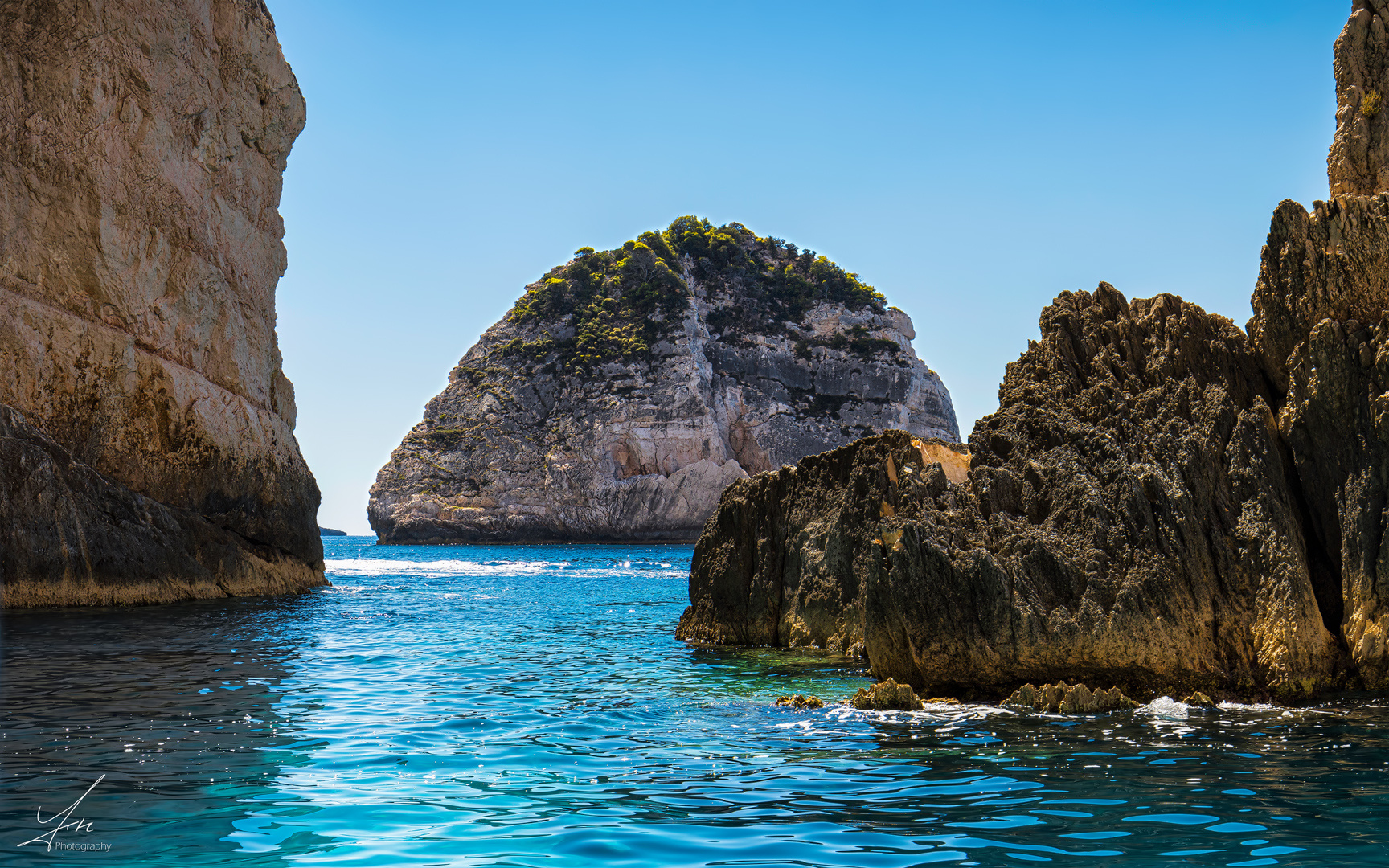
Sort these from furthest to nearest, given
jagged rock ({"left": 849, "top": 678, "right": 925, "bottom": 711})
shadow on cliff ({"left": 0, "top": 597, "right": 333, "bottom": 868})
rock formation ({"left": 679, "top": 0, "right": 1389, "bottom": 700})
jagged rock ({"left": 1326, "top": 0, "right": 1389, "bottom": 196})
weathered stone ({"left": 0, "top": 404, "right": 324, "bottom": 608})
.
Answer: weathered stone ({"left": 0, "top": 404, "right": 324, "bottom": 608}) < jagged rock ({"left": 1326, "top": 0, "right": 1389, "bottom": 196}) < jagged rock ({"left": 849, "top": 678, "right": 925, "bottom": 711}) < rock formation ({"left": 679, "top": 0, "right": 1389, "bottom": 700}) < shadow on cliff ({"left": 0, "top": 597, "right": 333, "bottom": 868})

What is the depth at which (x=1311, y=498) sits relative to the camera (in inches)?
389

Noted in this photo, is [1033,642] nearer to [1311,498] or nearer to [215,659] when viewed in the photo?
[1311,498]

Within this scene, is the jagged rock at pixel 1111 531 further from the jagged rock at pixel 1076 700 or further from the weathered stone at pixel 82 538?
the weathered stone at pixel 82 538

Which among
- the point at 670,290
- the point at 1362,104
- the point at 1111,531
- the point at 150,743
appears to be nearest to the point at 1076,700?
the point at 1111,531

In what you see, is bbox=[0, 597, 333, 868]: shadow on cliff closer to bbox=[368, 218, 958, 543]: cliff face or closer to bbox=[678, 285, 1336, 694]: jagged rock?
bbox=[678, 285, 1336, 694]: jagged rock

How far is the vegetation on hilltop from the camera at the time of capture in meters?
111

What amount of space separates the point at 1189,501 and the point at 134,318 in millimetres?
25184

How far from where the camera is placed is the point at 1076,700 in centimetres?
945

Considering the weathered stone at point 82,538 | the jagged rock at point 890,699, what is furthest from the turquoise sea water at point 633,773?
the weathered stone at point 82,538

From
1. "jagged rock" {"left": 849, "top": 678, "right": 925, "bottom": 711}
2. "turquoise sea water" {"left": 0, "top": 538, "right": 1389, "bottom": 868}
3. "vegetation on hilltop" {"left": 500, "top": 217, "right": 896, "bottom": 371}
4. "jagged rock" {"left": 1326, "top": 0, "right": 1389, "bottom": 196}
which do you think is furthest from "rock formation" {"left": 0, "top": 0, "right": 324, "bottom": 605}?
"vegetation on hilltop" {"left": 500, "top": 217, "right": 896, "bottom": 371}

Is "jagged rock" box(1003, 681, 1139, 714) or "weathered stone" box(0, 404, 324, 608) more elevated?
"weathered stone" box(0, 404, 324, 608)

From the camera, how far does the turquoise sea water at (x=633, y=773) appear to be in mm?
5738

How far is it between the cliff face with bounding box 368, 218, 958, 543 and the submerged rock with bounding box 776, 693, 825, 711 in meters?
84.7

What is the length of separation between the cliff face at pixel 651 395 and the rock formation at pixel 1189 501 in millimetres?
84792
